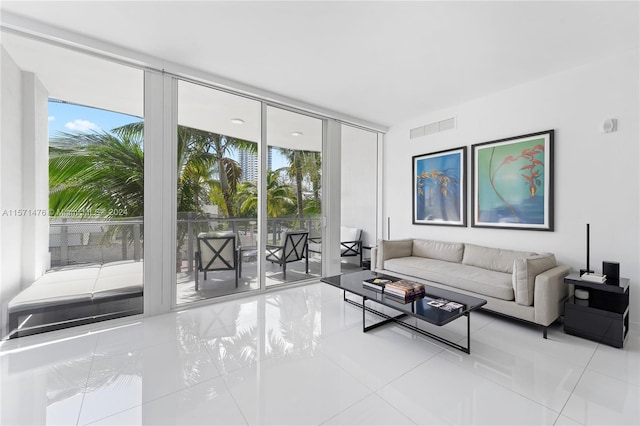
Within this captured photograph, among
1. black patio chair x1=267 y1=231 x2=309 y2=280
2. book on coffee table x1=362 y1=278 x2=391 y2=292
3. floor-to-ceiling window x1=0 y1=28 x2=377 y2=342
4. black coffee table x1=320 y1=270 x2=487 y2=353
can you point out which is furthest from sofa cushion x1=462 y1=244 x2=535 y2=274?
floor-to-ceiling window x1=0 y1=28 x2=377 y2=342

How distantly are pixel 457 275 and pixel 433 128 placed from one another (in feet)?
7.99

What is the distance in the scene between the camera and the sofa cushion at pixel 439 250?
155 inches

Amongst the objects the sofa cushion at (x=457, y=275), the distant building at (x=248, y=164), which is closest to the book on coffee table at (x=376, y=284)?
the sofa cushion at (x=457, y=275)

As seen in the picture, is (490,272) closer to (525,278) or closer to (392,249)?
(525,278)

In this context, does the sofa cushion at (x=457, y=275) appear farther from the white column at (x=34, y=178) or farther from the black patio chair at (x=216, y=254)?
the white column at (x=34, y=178)

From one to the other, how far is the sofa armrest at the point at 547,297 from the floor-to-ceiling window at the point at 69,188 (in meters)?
4.01

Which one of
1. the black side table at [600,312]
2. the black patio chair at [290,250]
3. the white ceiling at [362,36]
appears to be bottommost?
the black side table at [600,312]

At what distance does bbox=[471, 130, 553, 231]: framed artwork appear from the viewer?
327 cm

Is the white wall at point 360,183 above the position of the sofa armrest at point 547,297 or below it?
above

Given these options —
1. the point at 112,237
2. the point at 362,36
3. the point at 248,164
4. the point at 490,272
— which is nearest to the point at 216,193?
the point at 248,164

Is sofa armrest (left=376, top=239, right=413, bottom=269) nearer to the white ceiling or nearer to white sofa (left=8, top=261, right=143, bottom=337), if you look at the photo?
the white ceiling

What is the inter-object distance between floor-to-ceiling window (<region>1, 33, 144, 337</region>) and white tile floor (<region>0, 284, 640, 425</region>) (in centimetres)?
30

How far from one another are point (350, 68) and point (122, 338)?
3.58 metres

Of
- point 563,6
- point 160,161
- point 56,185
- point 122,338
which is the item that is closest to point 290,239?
point 160,161
